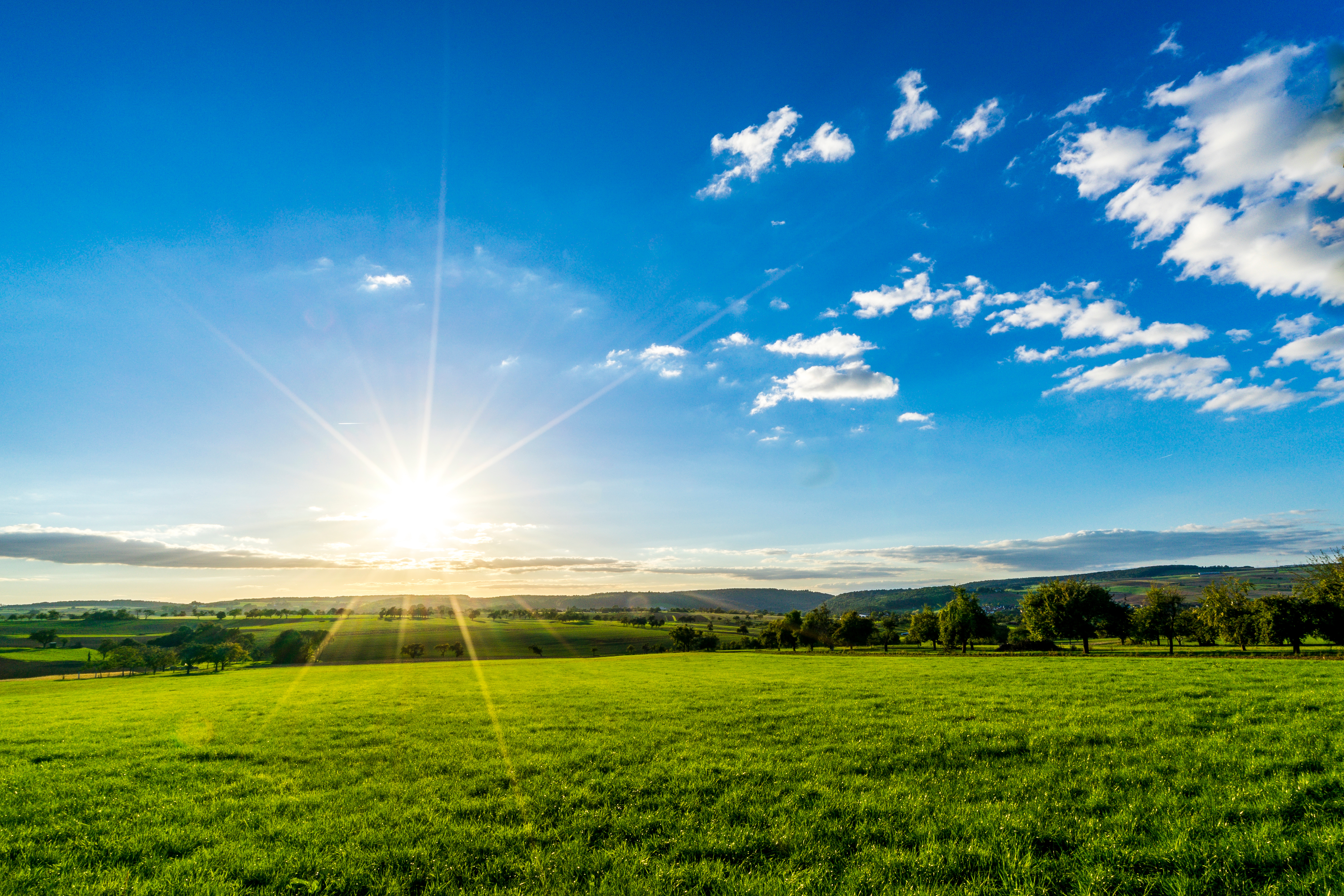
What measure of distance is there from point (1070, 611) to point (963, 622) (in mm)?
20947

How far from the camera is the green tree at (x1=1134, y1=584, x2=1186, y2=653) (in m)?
85.4

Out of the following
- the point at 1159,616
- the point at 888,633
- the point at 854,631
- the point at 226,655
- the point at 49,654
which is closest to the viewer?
the point at 1159,616

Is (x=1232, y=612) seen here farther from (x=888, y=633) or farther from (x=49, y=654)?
(x=49, y=654)

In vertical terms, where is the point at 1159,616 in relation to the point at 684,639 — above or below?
above

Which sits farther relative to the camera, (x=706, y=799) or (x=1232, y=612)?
(x=1232, y=612)

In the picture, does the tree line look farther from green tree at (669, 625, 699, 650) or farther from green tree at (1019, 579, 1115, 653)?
green tree at (1019, 579, 1115, 653)

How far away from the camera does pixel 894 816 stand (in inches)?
372

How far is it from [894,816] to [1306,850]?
5472 mm

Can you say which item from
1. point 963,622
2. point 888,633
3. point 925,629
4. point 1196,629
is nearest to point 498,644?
point 888,633

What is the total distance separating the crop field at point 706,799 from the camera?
24.8 ft

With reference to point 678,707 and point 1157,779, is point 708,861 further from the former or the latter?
point 678,707

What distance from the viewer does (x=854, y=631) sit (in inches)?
4409

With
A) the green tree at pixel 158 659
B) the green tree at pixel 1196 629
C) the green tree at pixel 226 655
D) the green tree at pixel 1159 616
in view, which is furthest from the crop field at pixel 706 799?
the green tree at pixel 158 659

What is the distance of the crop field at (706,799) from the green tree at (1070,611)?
57.7 meters
